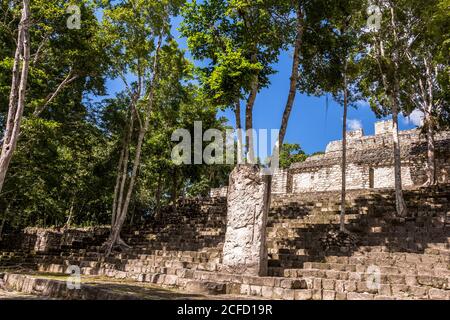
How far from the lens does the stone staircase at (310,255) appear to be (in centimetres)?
616

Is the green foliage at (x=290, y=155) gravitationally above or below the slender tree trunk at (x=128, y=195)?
above

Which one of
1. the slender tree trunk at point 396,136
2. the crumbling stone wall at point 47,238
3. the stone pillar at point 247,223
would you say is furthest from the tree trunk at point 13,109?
the crumbling stone wall at point 47,238

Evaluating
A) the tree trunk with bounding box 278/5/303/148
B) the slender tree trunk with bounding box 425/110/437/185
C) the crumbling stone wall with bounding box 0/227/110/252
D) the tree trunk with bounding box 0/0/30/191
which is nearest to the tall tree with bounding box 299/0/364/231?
the tree trunk with bounding box 278/5/303/148

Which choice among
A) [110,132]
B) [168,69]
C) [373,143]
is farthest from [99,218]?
[373,143]

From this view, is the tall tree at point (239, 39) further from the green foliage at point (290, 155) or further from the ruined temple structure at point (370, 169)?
the green foliage at point (290, 155)

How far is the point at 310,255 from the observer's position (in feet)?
28.7

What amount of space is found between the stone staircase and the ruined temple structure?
13.3 ft

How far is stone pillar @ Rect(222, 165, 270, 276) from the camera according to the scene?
740 cm

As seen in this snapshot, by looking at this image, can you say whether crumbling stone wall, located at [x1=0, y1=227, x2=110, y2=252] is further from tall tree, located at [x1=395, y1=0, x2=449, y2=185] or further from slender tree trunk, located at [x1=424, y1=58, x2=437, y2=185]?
tall tree, located at [x1=395, y1=0, x2=449, y2=185]

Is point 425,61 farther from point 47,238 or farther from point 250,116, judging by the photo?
point 47,238

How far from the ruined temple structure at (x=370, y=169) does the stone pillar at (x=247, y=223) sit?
1106 centimetres

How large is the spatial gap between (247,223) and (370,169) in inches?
543

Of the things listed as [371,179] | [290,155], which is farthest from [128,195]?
[290,155]

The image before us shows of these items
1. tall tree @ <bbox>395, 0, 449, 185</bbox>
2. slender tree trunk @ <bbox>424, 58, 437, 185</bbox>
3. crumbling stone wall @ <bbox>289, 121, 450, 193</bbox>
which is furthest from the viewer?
crumbling stone wall @ <bbox>289, 121, 450, 193</bbox>
